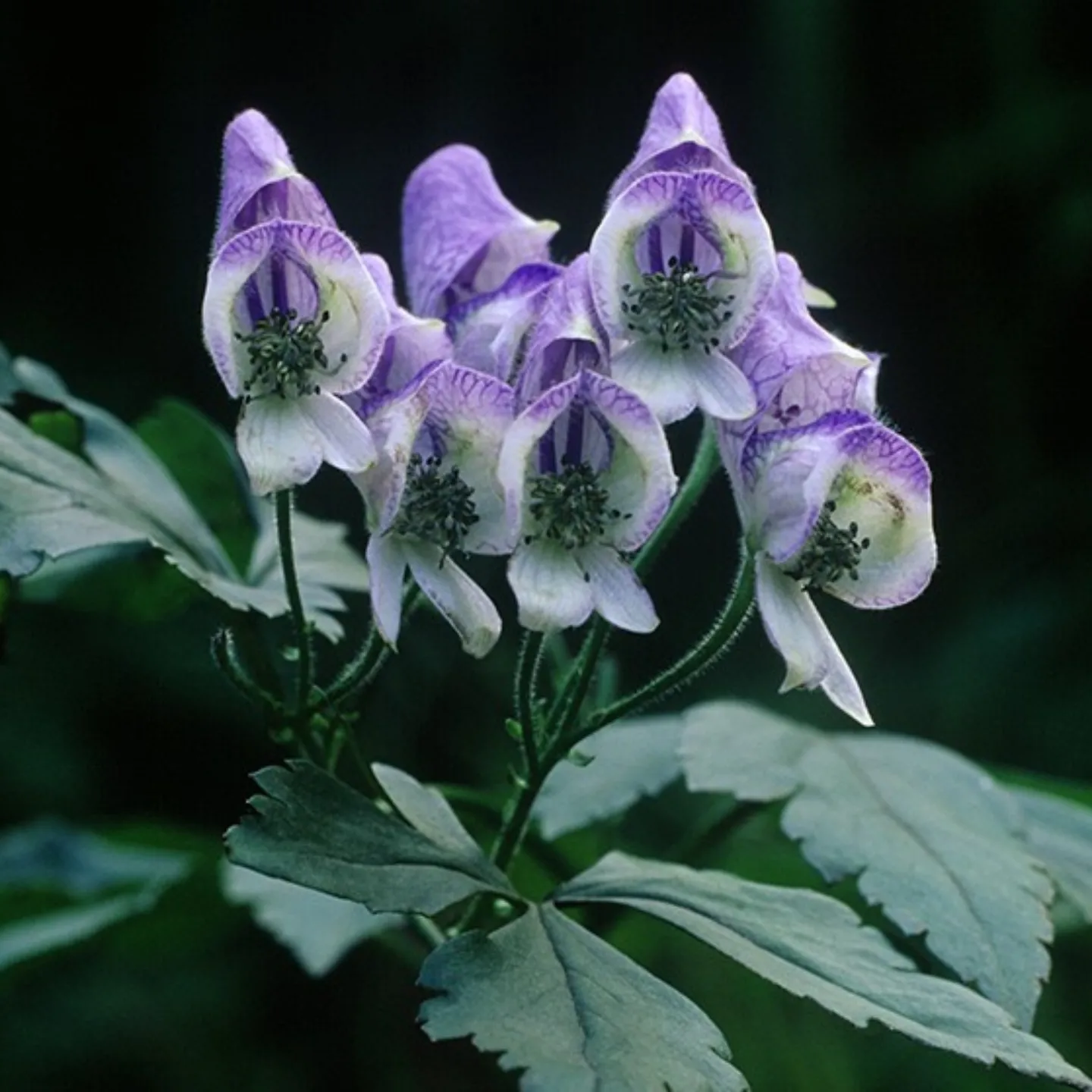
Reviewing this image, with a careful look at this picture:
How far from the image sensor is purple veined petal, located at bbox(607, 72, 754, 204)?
84cm

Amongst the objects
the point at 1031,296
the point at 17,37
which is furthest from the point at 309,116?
the point at 1031,296

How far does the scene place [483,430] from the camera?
0.78 m

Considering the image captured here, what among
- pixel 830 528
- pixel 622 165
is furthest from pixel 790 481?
pixel 622 165

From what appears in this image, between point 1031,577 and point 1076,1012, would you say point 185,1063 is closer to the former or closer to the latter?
point 1076,1012

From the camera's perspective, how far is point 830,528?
801mm

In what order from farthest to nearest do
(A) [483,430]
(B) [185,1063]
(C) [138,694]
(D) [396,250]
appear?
(D) [396,250] → (C) [138,694] → (B) [185,1063] → (A) [483,430]

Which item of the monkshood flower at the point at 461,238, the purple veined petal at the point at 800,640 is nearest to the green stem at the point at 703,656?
the purple veined petal at the point at 800,640

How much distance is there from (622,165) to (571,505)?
1692 millimetres

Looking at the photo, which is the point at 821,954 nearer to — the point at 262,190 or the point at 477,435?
the point at 477,435

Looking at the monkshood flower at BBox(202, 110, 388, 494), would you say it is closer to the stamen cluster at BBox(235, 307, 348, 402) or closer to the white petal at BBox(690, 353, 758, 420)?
the stamen cluster at BBox(235, 307, 348, 402)

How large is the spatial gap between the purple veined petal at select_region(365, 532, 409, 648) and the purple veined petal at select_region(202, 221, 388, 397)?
8cm

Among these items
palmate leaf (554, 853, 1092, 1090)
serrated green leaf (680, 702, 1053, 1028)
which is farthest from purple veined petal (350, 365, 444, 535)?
serrated green leaf (680, 702, 1053, 1028)

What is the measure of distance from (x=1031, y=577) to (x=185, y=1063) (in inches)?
49.6

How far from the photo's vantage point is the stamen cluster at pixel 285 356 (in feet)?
2.57
